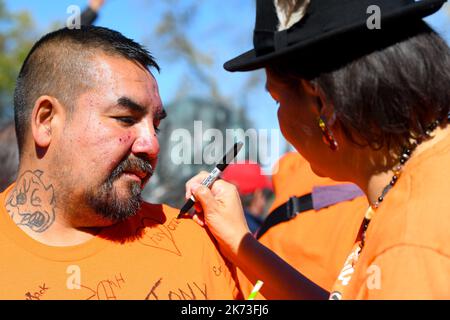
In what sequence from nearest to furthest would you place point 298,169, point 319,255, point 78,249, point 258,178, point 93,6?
point 78,249, point 319,255, point 298,169, point 93,6, point 258,178

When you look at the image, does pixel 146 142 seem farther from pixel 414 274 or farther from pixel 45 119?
pixel 414 274

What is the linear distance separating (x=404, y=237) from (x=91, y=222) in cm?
125

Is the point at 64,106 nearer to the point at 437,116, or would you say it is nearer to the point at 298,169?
the point at 437,116

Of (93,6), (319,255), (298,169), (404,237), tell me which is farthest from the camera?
(93,6)

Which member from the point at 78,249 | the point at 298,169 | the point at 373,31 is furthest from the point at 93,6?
the point at 373,31

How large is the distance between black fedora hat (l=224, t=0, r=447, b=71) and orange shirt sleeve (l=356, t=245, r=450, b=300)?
0.64 m

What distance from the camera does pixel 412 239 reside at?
5.49 ft

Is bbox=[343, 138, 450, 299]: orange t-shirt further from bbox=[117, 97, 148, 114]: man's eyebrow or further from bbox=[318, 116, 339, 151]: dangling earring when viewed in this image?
bbox=[117, 97, 148, 114]: man's eyebrow

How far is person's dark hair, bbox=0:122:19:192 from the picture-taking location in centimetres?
409

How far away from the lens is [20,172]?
A: 101 inches

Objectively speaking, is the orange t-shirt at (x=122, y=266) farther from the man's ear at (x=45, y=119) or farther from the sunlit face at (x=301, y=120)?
the sunlit face at (x=301, y=120)

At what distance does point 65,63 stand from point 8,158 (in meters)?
1.84

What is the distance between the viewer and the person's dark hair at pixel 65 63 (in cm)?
247

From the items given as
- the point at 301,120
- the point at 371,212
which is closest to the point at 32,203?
the point at 301,120
